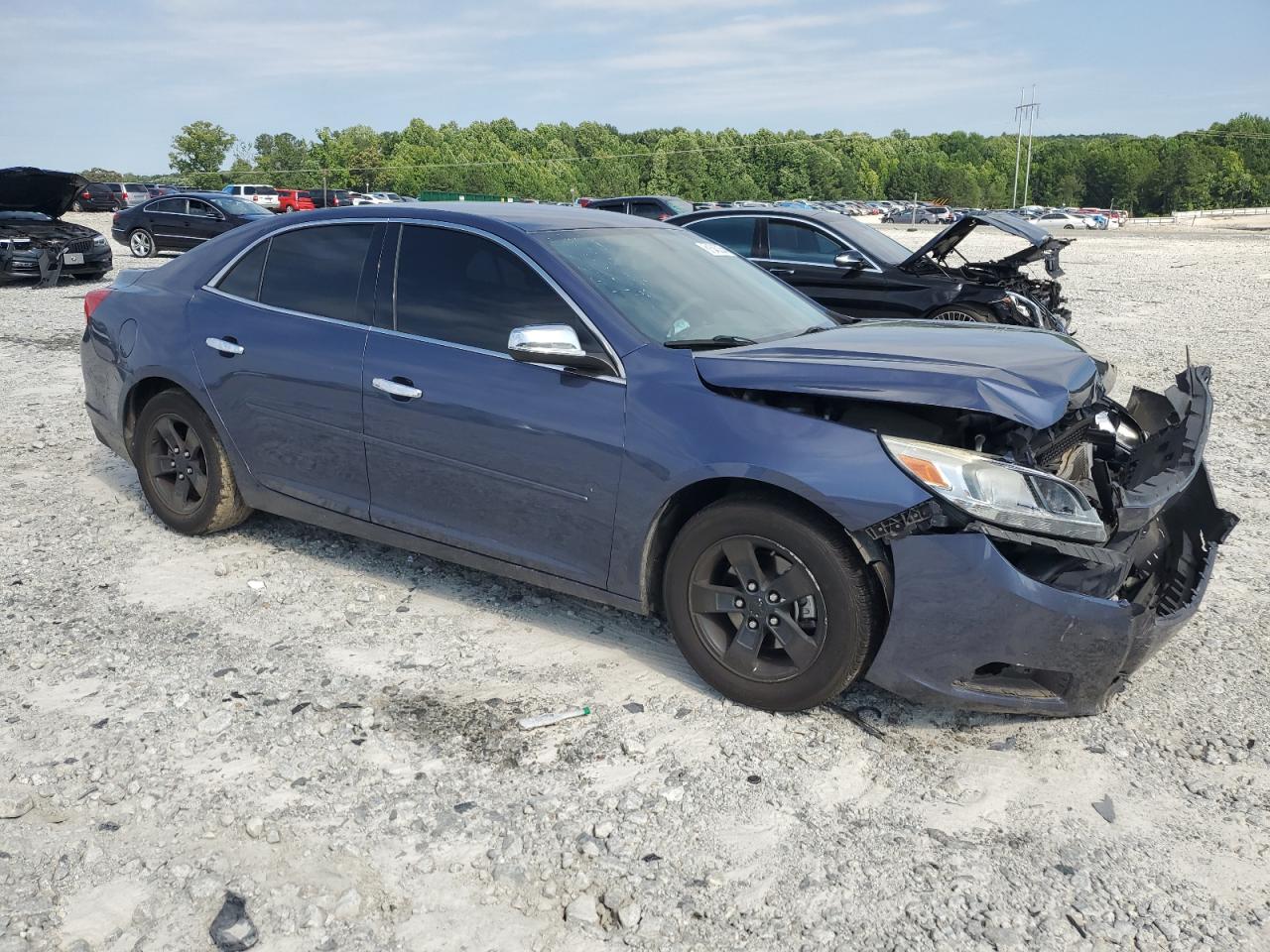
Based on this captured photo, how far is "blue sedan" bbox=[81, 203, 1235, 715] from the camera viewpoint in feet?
10.6

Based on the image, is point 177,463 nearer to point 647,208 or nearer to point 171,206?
point 647,208

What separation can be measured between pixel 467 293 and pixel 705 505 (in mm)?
1344

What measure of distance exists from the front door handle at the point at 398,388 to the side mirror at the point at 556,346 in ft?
1.88

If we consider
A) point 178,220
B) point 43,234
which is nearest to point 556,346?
point 43,234

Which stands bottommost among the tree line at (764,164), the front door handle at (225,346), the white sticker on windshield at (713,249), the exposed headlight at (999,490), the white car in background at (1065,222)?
the exposed headlight at (999,490)

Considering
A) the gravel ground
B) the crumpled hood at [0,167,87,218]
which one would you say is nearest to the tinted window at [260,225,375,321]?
the gravel ground

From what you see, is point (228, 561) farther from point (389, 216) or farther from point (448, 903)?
point (448, 903)

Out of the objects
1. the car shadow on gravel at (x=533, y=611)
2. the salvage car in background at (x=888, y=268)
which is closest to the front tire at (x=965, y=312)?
the salvage car in background at (x=888, y=268)

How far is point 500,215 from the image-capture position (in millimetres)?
4434

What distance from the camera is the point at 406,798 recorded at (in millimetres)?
3168

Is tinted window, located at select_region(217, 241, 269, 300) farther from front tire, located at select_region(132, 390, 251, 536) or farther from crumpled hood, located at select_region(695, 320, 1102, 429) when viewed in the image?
crumpled hood, located at select_region(695, 320, 1102, 429)

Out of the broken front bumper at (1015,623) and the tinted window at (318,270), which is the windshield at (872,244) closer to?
the tinted window at (318,270)

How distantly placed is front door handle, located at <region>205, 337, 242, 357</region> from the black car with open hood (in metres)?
13.5

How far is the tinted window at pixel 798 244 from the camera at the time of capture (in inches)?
429
